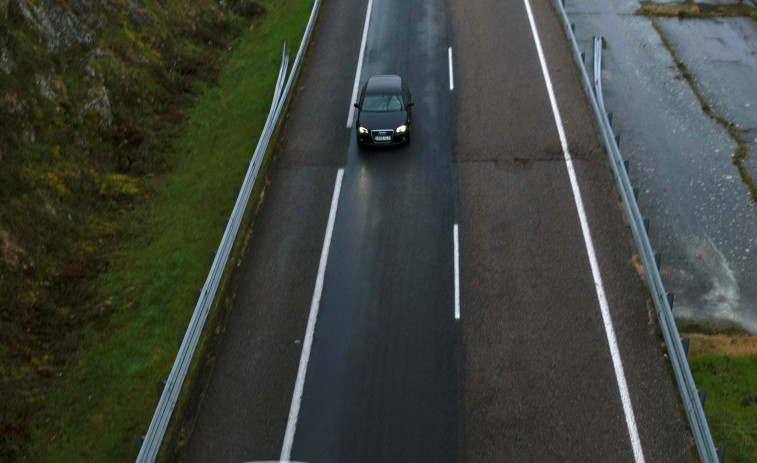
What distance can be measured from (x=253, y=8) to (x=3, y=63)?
49.3ft

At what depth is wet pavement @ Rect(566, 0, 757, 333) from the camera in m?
18.4

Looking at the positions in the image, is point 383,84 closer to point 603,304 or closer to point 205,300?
point 205,300

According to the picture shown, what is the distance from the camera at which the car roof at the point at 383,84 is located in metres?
24.1

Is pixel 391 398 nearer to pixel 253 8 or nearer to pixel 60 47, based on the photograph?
pixel 60 47

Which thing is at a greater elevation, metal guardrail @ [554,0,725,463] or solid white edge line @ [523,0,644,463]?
metal guardrail @ [554,0,725,463]

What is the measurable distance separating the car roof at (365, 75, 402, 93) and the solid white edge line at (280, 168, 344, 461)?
177 inches

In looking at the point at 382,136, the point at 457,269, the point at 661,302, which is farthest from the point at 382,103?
the point at 661,302

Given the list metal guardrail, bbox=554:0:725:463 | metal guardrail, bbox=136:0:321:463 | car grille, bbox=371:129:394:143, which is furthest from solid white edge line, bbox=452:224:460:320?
metal guardrail, bbox=136:0:321:463

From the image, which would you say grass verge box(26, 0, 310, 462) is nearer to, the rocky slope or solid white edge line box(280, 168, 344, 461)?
the rocky slope

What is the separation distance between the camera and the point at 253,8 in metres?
35.1

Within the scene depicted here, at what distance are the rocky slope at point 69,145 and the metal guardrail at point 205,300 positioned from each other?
3.15 meters

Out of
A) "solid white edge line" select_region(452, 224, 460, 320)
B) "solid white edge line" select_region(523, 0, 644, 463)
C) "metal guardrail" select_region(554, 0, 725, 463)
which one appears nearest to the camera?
"metal guardrail" select_region(554, 0, 725, 463)

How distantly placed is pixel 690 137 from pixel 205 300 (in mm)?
17003

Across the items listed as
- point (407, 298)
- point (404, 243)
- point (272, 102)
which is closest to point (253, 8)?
point (272, 102)
